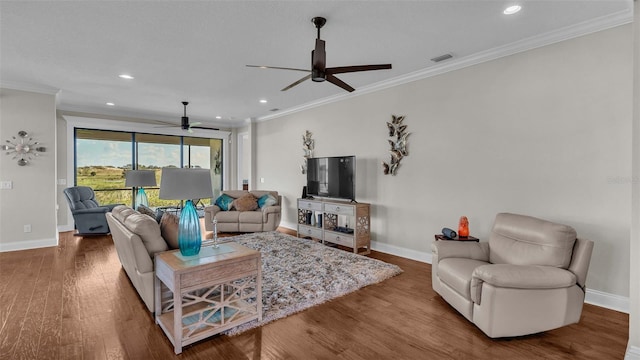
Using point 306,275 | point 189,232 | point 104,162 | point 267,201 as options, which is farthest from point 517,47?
point 104,162

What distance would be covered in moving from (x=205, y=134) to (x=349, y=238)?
5660mm

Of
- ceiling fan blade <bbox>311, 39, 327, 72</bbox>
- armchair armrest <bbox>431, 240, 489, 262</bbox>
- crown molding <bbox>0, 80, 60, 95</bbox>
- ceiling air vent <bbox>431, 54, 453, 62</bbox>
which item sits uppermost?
ceiling air vent <bbox>431, 54, 453, 62</bbox>

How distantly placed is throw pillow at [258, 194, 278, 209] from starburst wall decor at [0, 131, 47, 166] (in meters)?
3.78

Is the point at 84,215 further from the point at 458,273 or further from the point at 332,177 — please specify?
the point at 458,273

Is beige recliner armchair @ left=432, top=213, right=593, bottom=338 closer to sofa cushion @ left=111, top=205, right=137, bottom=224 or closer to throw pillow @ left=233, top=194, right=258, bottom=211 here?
sofa cushion @ left=111, top=205, right=137, bottom=224

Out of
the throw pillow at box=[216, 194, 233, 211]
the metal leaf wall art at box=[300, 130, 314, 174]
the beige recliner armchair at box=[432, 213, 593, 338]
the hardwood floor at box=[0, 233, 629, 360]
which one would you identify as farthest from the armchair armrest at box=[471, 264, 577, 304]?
the throw pillow at box=[216, 194, 233, 211]

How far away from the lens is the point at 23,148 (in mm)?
4820

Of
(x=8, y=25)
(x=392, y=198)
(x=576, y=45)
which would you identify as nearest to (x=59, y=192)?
(x=8, y=25)

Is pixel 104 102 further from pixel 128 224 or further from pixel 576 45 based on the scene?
pixel 576 45

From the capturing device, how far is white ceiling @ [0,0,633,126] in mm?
2541

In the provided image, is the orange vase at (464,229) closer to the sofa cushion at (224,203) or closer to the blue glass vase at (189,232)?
the blue glass vase at (189,232)

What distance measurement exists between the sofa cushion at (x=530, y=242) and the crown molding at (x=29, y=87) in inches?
267

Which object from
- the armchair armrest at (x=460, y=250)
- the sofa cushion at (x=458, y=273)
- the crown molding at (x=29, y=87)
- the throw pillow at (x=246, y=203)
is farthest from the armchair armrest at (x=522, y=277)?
the crown molding at (x=29, y=87)

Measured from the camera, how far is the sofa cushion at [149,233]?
2.57 meters
